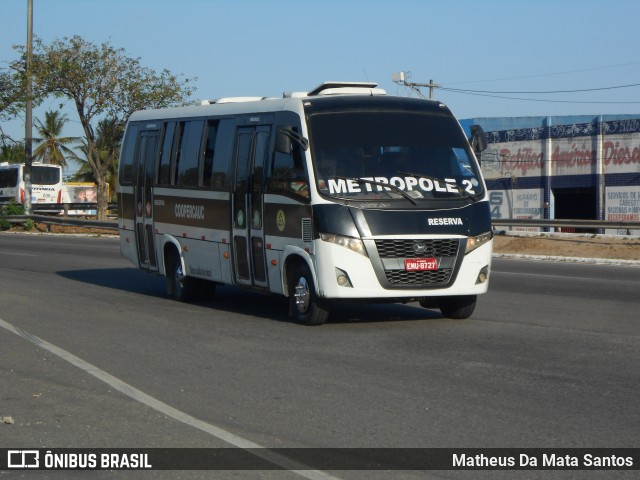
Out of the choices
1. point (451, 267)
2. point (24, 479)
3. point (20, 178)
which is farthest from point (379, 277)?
point (20, 178)

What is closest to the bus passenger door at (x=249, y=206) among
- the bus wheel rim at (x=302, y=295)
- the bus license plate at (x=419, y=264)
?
the bus wheel rim at (x=302, y=295)

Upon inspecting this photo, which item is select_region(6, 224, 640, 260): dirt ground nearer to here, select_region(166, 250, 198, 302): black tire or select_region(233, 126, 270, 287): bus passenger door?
select_region(166, 250, 198, 302): black tire

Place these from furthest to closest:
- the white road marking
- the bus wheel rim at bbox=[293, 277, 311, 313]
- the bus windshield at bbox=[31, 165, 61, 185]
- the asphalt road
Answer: the bus windshield at bbox=[31, 165, 61, 185]
the bus wheel rim at bbox=[293, 277, 311, 313]
the asphalt road
the white road marking

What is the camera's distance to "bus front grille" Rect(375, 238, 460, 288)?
1232cm

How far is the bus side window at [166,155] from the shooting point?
54.1 feet

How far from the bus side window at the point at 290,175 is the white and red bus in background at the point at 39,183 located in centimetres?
4736

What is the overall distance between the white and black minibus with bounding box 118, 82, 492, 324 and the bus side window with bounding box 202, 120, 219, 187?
2 centimetres

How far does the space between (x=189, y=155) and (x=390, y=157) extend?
4076 mm

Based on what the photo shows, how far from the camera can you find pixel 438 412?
26.2ft

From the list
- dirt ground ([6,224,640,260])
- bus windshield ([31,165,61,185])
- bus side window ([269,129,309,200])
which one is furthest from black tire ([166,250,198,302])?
bus windshield ([31,165,61,185])

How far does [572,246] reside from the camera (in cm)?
3028

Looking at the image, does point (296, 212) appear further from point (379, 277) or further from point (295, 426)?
point (295, 426)

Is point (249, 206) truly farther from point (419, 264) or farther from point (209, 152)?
point (419, 264)

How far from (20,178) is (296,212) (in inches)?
1889
